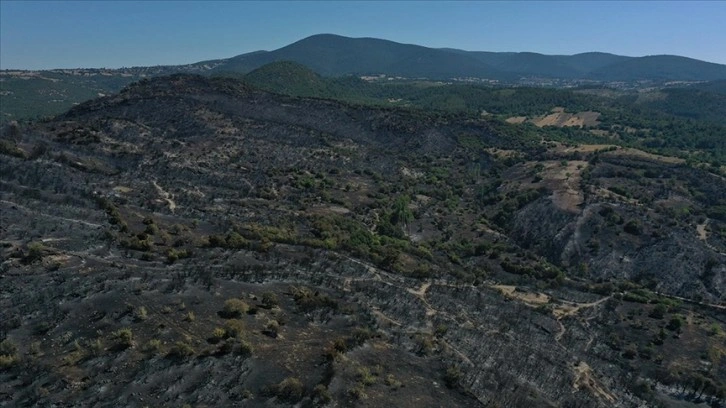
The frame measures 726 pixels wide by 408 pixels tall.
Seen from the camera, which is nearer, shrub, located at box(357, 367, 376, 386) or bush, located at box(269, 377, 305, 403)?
bush, located at box(269, 377, 305, 403)

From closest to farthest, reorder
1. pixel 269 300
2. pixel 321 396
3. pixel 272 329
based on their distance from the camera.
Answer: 1. pixel 321 396
2. pixel 272 329
3. pixel 269 300

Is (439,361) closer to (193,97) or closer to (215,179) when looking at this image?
(215,179)

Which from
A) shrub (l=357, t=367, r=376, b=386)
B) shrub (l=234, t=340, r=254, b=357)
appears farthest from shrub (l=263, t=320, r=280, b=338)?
shrub (l=357, t=367, r=376, b=386)

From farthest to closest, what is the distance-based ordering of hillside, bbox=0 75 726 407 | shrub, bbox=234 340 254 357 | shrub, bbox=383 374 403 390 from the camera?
shrub, bbox=234 340 254 357, shrub, bbox=383 374 403 390, hillside, bbox=0 75 726 407

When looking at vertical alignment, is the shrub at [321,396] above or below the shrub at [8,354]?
below

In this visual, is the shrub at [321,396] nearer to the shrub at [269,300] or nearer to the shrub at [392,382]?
the shrub at [392,382]

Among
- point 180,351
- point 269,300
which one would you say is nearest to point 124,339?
point 180,351

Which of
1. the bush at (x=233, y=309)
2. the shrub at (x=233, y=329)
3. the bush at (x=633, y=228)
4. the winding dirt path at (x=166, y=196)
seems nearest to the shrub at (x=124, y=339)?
the shrub at (x=233, y=329)

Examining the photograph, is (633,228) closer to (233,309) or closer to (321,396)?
(233,309)

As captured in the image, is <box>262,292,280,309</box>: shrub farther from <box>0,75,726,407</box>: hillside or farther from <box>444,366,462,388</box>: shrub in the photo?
<box>444,366,462,388</box>: shrub
